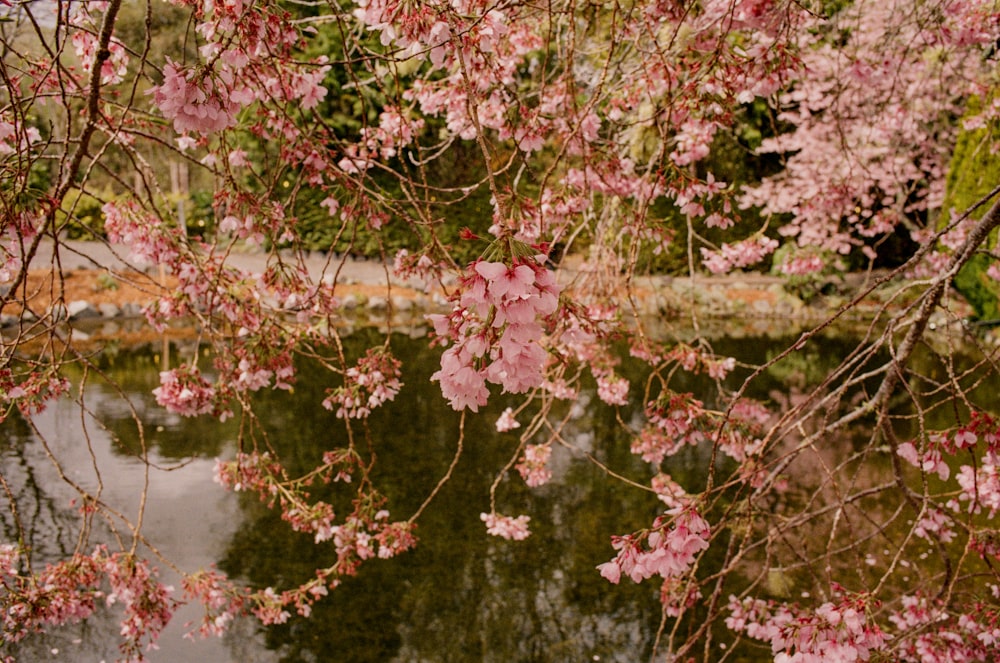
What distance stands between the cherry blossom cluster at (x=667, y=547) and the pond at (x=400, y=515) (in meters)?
1.33

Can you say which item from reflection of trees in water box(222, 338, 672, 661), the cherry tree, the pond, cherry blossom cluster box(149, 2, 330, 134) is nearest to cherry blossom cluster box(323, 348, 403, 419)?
the cherry tree

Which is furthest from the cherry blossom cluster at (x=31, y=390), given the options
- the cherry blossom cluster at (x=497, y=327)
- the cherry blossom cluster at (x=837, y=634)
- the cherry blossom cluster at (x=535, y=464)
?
the cherry blossom cluster at (x=837, y=634)

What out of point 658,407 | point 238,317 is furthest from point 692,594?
point 238,317

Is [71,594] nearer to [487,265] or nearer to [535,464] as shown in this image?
[535,464]

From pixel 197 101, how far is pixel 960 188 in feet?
31.9

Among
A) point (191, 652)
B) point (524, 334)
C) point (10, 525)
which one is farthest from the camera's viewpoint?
point (10, 525)

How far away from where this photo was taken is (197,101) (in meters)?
1.17

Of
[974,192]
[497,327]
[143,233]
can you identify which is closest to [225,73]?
[497,327]

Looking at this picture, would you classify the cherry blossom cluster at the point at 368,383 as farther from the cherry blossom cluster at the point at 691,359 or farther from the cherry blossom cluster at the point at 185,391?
the cherry blossom cluster at the point at 691,359

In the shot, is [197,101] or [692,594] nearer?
[197,101]

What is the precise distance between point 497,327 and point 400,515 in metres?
3.58

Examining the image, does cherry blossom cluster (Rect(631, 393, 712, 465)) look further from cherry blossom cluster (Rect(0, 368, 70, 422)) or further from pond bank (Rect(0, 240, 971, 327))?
pond bank (Rect(0, 240, 971, 327))

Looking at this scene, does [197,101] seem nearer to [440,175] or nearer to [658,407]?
[658,407]

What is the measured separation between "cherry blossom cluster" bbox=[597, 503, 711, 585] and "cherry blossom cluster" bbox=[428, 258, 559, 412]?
2.03 ft
